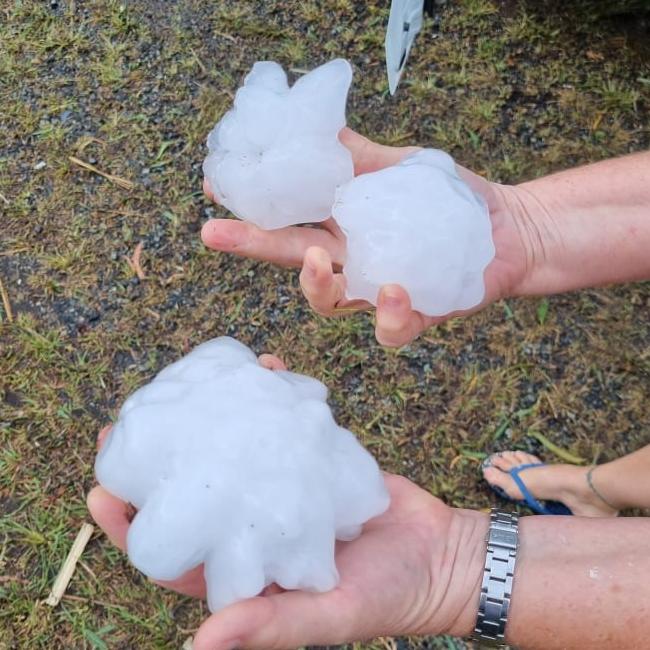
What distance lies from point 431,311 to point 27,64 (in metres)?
2.21

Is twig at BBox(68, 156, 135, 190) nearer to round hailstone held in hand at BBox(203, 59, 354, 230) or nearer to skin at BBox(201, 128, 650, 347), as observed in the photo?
skin at BBox(201, 128, 650, 347)

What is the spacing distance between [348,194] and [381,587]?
88cm

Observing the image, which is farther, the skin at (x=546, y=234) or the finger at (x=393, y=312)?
the skin at (x=546, y=234)

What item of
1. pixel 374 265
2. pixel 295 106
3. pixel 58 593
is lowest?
pixel 58 593

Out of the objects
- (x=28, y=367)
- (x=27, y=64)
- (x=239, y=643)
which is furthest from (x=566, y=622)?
(x=27, y=64)

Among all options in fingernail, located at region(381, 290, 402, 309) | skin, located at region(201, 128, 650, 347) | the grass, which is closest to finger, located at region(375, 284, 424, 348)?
fingernail, located at region(381, 290, 402, 309)

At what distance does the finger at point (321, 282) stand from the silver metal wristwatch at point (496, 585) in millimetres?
622

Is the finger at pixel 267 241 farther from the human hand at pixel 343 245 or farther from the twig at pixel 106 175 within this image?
the twig at pixel 106 175

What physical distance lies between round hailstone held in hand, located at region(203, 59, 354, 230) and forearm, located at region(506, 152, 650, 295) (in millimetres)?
540

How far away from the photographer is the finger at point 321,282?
5.18 ft

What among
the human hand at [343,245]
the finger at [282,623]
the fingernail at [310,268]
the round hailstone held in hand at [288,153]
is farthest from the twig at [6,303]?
the finger at [282,623]

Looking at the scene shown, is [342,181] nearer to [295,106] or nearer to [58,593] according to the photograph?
[295,106]

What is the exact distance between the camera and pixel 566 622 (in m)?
1.46

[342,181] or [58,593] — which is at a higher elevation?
[342,181]
